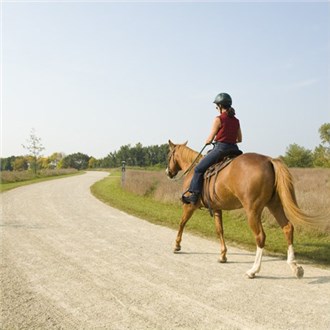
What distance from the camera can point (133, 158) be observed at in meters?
111

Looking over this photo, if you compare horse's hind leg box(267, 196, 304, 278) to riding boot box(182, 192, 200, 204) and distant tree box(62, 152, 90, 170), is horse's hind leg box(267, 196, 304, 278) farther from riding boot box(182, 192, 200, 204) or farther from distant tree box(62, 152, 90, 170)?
distant tree box(62, 152, 90, 170)

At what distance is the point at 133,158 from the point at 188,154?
338ft

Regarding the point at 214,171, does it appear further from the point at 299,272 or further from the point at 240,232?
the point at 240,232

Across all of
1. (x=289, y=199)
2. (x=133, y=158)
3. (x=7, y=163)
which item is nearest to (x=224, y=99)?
(x=289, y=199)

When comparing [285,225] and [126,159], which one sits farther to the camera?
[126,159]

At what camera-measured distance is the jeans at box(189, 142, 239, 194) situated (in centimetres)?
669

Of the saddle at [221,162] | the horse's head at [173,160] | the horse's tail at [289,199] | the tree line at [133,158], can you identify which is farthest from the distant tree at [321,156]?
the horse's tail at [289,199]

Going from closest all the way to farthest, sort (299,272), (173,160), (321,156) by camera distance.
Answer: (299,272) < (173,160) < (321,156)

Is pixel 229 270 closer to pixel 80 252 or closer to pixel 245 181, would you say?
pixel 245 181

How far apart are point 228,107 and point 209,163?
1.29m

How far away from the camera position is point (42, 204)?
49.4ft

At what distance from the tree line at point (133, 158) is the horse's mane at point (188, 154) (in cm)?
4222

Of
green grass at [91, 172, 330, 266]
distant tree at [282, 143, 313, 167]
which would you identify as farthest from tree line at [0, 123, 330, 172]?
green grass at [91, 172, 330, 266]

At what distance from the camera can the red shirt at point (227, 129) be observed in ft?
21.7
